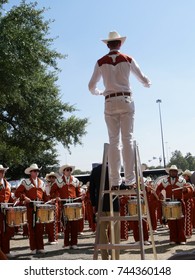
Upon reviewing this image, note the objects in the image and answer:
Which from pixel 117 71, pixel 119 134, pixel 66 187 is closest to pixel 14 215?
pixel 66 187

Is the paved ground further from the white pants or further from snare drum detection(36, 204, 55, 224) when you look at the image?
the white pants

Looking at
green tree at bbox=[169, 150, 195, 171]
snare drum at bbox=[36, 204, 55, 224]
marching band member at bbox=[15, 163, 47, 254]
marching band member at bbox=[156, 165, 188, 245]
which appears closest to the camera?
snare drum at bbox=[36, 204, 55, 224]

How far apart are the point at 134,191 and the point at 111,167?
54 centimetres

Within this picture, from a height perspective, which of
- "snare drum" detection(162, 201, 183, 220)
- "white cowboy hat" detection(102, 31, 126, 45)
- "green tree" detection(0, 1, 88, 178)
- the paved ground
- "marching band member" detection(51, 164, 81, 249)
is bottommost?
the paved ground

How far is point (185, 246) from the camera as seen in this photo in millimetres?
11820

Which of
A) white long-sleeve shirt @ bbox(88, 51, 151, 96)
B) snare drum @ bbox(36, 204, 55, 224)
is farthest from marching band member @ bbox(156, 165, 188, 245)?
white long-sleeve shirt @ bbox(88, 51, 151, 96)

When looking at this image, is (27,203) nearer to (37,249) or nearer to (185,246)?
(37,249)

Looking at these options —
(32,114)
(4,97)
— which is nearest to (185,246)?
(4,97)

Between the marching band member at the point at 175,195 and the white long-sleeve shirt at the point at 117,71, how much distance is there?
6751 mm

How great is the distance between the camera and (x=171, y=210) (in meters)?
11.9

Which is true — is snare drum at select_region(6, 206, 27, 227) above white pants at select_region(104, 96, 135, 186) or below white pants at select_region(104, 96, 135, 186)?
below

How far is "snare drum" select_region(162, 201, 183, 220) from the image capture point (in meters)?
11.9

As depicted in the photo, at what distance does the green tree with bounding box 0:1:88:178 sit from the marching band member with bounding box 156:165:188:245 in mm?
9968

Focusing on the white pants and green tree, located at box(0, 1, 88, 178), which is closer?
the white pants
